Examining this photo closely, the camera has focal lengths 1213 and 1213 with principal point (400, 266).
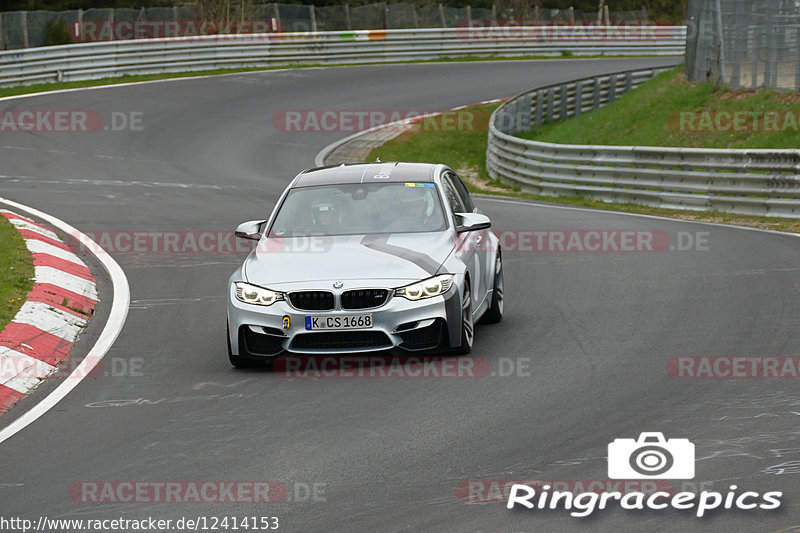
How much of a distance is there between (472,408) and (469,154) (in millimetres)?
22873

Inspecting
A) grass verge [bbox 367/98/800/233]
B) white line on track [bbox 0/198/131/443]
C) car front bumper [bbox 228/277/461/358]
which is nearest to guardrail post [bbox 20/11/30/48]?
grass verge [bbox 367/98/800/233]

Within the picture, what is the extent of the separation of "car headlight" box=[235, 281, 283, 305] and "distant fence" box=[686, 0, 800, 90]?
63.0ft

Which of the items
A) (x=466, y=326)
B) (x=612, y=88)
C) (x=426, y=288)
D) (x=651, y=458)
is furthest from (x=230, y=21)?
(x=651, y=458)

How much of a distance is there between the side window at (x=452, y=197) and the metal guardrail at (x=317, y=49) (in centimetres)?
2669

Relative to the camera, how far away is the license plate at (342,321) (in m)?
9.10

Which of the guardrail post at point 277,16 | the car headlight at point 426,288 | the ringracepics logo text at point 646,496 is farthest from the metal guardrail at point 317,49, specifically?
the ringracepics logo text at point 646,496

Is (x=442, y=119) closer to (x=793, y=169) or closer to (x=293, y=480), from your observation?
(x=793, y=169)

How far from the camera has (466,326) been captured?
9492 mm

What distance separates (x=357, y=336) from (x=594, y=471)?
10.0 ft

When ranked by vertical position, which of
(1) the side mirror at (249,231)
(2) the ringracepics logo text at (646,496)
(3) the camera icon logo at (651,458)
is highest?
(1) the side mirror at (249,231)

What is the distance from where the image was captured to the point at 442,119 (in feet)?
109

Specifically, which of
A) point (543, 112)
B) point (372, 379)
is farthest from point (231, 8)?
point (372, 379)

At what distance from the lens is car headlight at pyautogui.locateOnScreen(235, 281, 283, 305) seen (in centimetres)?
925

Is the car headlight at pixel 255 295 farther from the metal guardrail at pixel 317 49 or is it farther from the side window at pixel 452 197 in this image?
the metal guardrail at pixel 317 49
